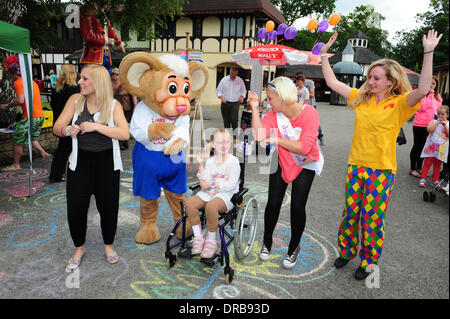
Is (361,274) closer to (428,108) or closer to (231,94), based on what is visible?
(428,108)

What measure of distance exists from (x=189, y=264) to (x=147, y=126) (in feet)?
4.50

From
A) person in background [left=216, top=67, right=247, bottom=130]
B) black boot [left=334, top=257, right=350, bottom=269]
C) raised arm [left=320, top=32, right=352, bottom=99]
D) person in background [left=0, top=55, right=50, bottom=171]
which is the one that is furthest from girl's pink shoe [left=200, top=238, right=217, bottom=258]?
person in background [left=216, top=67, right=247, bottom=130]

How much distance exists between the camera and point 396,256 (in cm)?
345

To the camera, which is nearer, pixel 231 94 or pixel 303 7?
pixel 231 94

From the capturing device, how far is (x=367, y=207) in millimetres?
2822

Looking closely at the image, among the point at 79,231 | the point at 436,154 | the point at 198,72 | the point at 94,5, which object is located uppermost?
the point at 94,5

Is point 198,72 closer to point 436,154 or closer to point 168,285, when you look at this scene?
point 168,285

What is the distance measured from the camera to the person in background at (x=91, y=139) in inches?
111

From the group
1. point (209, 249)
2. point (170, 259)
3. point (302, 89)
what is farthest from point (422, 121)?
point (170, 259)

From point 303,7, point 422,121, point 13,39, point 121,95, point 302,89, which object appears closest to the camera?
point 13,39

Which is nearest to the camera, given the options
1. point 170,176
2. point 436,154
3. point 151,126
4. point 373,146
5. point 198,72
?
point 373,146

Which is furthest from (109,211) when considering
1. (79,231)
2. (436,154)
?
(436,154)

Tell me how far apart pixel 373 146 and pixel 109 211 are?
234 cm

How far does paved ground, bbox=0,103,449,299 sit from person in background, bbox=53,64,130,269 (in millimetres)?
368
